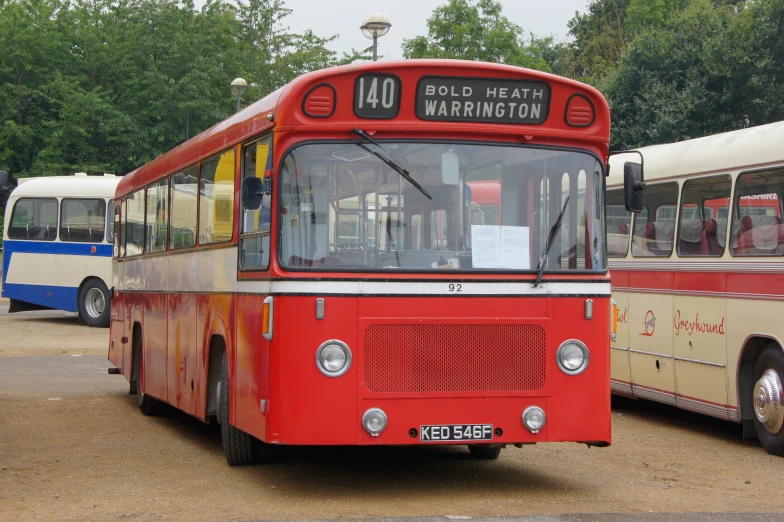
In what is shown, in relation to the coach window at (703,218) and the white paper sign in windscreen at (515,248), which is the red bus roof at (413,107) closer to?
the white paper sign in windscreen at (515,248)

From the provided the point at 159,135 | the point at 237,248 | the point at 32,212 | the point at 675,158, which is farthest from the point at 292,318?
the point at 159,135

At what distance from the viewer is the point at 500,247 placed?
874 cm

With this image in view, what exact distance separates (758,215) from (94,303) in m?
21.2

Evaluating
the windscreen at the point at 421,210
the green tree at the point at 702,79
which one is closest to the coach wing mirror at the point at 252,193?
the windscreen at the point at 421,210

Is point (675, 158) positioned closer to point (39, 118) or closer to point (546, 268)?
point (546, 268)

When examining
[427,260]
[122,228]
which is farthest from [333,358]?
[122,228]

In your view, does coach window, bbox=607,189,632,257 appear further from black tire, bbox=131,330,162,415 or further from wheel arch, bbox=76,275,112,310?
wheel arch, bbox=76,275,112,310

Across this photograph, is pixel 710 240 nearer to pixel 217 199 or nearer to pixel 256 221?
pixel 217 199

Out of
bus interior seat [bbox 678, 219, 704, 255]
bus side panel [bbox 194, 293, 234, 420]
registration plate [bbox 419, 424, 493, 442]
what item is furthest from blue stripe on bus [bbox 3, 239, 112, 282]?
registration plate [bbox 419, 424, 493, 442]

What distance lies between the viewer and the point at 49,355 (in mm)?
23219

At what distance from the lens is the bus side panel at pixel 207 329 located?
10.0 metres

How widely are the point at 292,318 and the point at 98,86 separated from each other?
43358 millimetres

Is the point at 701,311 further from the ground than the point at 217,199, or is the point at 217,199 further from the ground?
the point at 217,199

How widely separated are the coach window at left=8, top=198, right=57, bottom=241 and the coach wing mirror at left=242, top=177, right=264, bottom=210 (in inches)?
893
